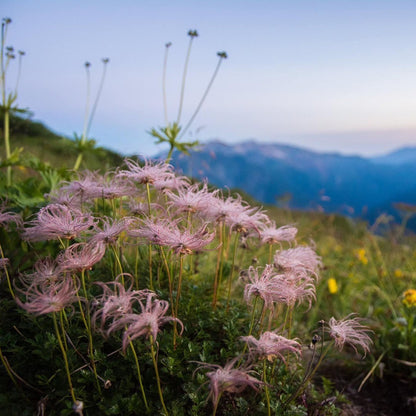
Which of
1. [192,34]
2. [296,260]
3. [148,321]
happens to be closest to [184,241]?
[148,321]

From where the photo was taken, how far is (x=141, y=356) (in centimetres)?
201

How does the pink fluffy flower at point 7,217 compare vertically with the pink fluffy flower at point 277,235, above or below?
below

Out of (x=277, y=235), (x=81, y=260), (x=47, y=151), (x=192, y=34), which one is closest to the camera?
(x=81, y=260)

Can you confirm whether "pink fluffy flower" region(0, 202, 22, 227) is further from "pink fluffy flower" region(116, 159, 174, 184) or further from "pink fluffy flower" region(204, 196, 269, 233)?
"pink fluffy flower" region(204, 196, 269, 233)

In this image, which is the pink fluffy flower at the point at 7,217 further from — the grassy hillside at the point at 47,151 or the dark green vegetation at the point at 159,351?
the grassy hillside at the point at 47,151

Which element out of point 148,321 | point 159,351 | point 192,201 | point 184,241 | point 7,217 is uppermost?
point 192,201

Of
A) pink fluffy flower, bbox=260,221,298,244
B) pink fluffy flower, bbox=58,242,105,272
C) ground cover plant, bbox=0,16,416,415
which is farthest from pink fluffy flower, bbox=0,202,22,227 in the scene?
pink fluffy flower, bbox=260,221,298,244

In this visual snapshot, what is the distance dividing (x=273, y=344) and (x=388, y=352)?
2309 mm

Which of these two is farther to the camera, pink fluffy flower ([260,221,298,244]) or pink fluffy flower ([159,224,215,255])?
pink fluffy flower ([260,221,298,244])

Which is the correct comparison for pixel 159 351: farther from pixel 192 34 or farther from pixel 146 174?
pixel 192 34

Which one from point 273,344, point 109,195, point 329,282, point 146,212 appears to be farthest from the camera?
point 329,282

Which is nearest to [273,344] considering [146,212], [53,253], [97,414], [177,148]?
[97,414]

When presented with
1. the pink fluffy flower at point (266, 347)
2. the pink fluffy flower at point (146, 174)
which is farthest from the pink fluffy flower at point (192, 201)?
the pink fluffy flower at point (266, 347)

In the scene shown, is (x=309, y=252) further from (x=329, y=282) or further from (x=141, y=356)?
(x=329, y=282)
